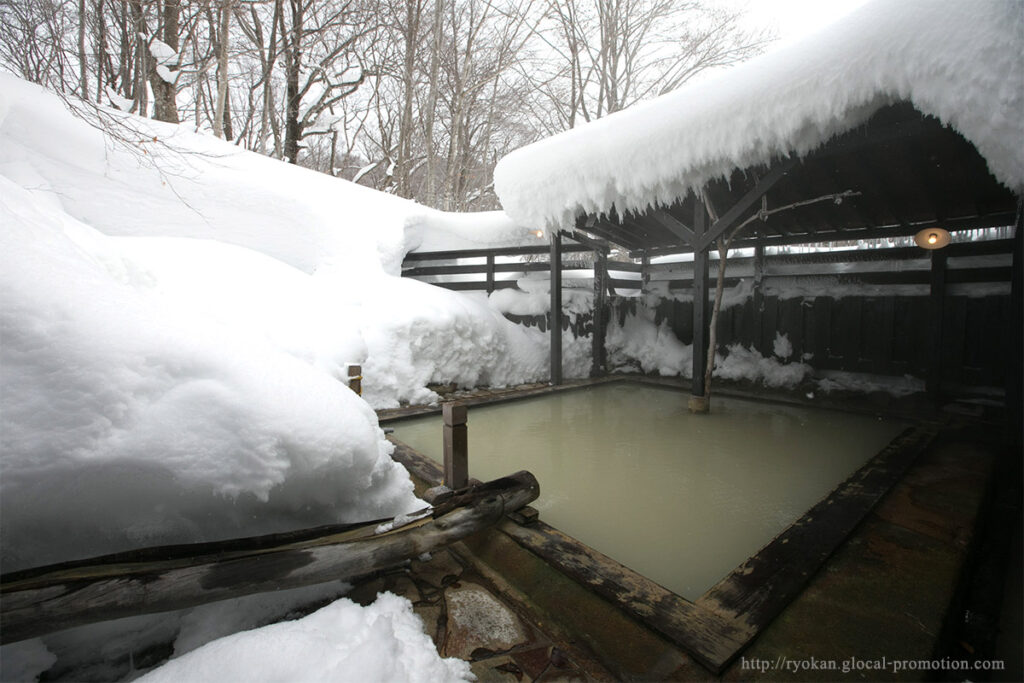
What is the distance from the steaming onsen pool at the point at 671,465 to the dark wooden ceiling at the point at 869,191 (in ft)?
7.66

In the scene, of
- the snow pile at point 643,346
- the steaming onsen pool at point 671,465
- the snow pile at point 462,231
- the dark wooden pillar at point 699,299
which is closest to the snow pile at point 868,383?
the steaming onsen pool at point 671,465

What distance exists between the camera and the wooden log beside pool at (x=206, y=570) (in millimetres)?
1048

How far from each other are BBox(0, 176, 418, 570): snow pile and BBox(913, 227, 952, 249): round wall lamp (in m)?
6.76

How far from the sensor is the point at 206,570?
1269 mm

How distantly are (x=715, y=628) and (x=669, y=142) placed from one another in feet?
12.9

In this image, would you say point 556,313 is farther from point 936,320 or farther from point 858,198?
point 936,320

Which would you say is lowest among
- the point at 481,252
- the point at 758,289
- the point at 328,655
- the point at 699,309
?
the point at 328,655

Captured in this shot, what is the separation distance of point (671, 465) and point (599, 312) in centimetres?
409

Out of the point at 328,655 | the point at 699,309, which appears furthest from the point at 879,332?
the point at 328,655

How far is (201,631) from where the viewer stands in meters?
1.43

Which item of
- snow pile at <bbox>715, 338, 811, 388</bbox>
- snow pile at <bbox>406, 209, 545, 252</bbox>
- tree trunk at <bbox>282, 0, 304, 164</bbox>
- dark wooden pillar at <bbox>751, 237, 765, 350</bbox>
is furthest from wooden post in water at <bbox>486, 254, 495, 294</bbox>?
tree trunk at <bbox>282, 0, 304, 164</bbox>

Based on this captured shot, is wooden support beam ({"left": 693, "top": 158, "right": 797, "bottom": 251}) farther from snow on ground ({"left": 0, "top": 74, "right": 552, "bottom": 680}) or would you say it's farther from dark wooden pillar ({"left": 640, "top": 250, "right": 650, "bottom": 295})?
snow on ground ({"left": 0, "top": 74, "right": 552, "bottom": 680})

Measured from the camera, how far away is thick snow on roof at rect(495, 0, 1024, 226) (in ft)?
7.86

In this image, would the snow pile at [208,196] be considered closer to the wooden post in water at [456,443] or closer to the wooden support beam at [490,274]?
the wooden support beam at [490,274]
